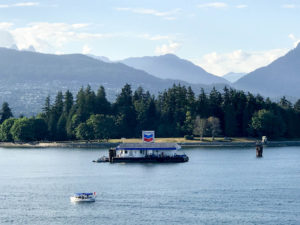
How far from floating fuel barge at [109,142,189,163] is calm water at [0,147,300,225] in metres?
5.85

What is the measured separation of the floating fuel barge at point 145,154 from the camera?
152 meters

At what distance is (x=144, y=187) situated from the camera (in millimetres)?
106125

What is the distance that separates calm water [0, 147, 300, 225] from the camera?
271 ft

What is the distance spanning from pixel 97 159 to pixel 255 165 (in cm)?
3896

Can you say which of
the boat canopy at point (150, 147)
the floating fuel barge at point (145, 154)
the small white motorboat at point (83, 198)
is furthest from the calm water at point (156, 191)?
the boat canopy at point (150, 147)

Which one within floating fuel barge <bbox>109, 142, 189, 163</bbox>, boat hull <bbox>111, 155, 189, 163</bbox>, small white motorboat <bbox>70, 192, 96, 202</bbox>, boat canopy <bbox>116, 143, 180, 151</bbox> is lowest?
small white motorboat <bbox>70, 192, 96, 202</bbox>

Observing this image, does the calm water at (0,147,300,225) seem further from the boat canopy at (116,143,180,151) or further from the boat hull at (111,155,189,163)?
the boat canopy at (116,143,180,151)

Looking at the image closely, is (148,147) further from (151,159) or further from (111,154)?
(111,154)

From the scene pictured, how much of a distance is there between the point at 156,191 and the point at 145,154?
175 feet

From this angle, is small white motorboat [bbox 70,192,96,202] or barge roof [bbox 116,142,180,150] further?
barge roof [bbox 116,142,180,150]

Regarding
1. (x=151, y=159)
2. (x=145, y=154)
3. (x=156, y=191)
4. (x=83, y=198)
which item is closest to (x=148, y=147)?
(x=145, y=154)

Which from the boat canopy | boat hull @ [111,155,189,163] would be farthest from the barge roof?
boat hull @ [111,155,189,163]

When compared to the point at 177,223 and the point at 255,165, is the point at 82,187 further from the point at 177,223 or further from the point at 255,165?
the point at 255,165

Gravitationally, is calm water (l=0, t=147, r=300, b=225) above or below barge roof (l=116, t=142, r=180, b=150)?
below
